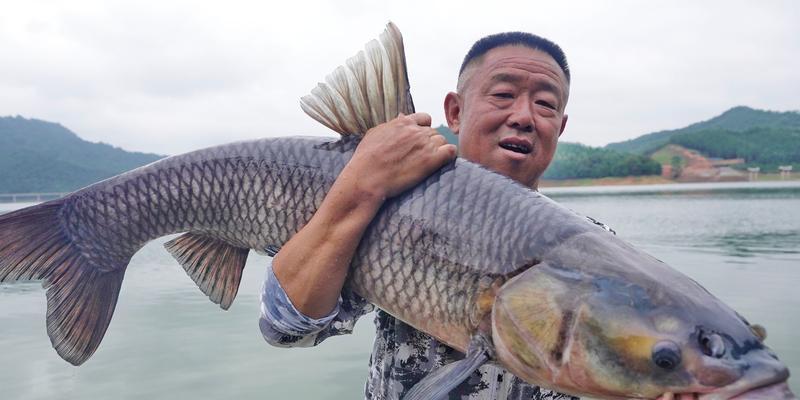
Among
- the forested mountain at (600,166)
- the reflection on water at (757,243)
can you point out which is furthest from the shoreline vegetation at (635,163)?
the reflection on water at (757,243)

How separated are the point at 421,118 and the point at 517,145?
64cm

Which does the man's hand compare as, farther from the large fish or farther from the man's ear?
the man's ear

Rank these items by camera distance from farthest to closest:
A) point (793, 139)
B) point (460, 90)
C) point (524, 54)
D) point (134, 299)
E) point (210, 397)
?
point (793, 139) → point (134, 299) → point (210, 397) → point (460, 90) → point (524, 54)

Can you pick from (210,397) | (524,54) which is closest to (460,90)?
(524,54)

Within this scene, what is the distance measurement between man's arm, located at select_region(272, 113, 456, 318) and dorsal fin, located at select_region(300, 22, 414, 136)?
0.51 ft

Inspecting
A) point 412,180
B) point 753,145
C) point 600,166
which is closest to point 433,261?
point 412,180

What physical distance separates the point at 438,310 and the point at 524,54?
1342 mm

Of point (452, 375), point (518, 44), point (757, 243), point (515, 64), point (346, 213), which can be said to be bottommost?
point (757, 243)

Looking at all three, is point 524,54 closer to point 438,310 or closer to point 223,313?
point 438,310

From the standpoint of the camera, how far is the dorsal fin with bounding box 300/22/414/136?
1988 millimetres

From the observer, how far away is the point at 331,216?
1.83m

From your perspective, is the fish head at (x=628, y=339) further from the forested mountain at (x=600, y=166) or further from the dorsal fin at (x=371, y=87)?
the forested mountain at (x=600, y=166)

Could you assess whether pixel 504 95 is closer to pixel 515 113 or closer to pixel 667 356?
pixel 515 113

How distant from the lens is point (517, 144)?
2439mm
